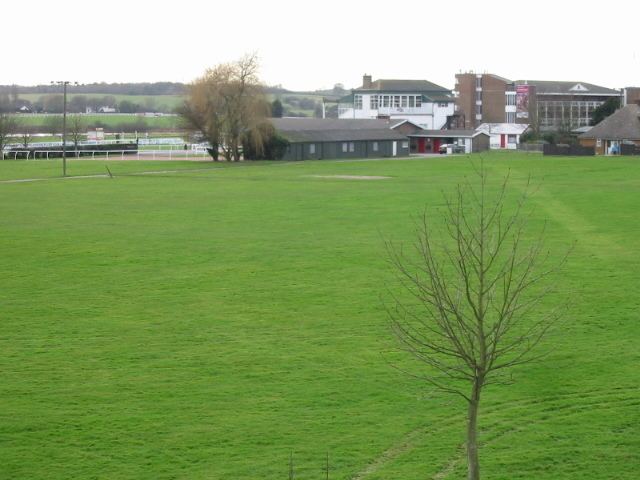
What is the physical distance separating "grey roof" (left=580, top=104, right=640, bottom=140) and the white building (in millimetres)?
29059

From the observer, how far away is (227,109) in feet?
299

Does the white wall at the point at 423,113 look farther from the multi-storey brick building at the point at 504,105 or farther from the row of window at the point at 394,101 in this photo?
the multi-storey brick building at the point at 504,105

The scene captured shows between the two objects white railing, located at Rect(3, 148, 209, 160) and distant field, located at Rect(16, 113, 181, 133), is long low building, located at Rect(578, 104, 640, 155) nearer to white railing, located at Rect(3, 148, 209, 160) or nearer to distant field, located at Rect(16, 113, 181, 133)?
white railing, located at Rect(3, 148, 209, 160)

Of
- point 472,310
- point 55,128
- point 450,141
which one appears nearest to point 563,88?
point 450,141

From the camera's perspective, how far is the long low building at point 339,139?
9762 cm

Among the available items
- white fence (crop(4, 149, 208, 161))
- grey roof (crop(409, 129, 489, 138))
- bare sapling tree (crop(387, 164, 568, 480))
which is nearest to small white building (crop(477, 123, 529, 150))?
grey roof (crop(409, 129, 489, 138))

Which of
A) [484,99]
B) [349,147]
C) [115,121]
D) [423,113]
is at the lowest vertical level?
[349,147]

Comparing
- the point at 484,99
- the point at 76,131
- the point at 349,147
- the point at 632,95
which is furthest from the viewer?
the point at 484,99

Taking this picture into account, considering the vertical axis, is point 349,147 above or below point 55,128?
below

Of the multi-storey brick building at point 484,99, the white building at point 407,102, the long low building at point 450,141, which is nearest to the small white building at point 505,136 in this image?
the white building at point 407,102

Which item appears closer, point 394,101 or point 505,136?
point 505,136

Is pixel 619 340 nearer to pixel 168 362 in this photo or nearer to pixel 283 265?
pixel 168 362

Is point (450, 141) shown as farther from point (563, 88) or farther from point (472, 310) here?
point (472, 310)

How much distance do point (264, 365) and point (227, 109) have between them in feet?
238
